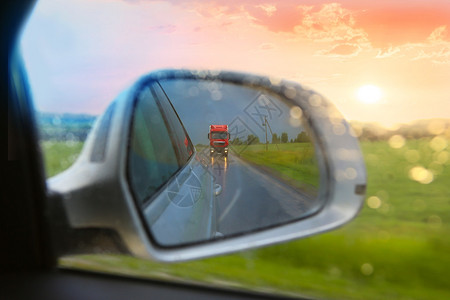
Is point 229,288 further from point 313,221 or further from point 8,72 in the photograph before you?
point 8,72

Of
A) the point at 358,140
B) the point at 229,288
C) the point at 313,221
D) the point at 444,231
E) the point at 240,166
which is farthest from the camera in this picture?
the point at 444,231

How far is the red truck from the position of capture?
2375 mm

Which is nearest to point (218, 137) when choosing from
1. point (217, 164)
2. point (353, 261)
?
Answer: point (217, 164)

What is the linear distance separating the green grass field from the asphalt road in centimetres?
20

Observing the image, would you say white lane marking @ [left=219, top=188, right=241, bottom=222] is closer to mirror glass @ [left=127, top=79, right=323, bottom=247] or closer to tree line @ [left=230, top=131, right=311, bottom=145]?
mirror glass @ [left=127, top=79, right=323, bottom=247]

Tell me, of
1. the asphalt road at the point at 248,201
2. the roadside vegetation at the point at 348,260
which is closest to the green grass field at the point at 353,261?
the roadside vegetation at the point at 348,260

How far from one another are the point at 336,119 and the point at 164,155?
124cm

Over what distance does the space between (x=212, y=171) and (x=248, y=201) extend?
0.39 meters

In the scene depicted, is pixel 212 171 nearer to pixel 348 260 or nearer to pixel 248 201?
pixel 248 201

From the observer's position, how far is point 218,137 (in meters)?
2.42

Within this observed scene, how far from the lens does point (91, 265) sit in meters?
3.01

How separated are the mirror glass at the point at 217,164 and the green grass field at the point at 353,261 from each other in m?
0.22

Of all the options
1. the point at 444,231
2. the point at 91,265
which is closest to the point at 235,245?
the point at 91,265

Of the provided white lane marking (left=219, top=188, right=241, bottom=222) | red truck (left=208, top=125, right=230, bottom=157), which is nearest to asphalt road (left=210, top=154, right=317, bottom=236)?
white lane marking (left=219, top=188, right=241, bottom=222)
